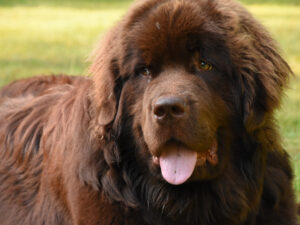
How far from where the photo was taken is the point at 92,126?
164 inches

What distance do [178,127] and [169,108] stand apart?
13 centimetres

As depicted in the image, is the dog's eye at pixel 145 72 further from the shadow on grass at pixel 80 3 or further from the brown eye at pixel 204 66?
the shadow on grass at pixel 80 3

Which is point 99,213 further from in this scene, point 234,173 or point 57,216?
point 234,173

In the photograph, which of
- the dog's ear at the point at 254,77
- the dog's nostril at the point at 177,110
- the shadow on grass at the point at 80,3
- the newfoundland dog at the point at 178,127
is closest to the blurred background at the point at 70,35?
the shadow on grass at the point at 80,3

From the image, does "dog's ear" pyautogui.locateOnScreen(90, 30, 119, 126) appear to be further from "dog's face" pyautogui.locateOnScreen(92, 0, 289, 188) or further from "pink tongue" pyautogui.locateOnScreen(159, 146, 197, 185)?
"pink tongue" pyautogui.locateOnScreen(159, 146, 197, 185)

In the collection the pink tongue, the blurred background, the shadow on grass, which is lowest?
the shadow on grass

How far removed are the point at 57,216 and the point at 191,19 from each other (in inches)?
66.8

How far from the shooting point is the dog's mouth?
381cm

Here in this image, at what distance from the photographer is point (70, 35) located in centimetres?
1622

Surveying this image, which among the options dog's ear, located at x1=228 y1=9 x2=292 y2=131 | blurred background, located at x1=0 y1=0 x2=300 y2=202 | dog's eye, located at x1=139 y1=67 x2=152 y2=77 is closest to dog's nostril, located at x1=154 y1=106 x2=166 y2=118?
dog's eye, located at x1=139 y1=67 x2=152 y2=77

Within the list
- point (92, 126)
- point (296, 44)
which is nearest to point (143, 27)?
point (92, 126)

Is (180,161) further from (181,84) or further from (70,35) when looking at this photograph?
(70,35)

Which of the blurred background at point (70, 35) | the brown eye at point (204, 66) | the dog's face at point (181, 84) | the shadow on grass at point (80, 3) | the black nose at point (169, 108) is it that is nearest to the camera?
the black nose at point (169, 108)

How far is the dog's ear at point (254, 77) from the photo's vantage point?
3.90 meters
